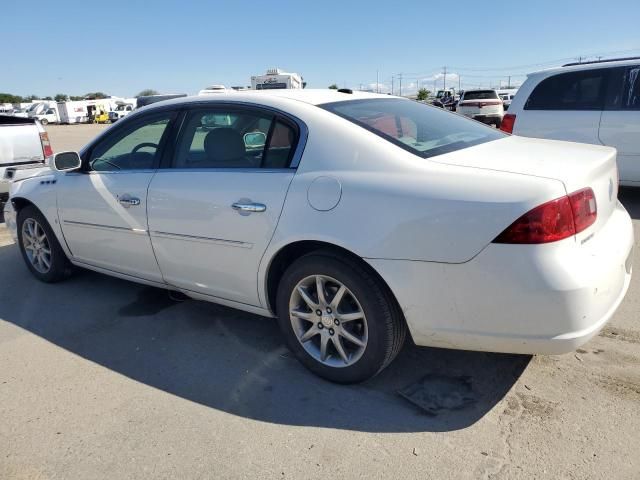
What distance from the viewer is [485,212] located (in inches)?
87.9

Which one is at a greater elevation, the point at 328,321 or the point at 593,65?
the point at 593,65

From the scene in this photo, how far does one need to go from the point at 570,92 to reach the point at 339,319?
5125 mm

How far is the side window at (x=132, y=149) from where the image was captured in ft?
11.7

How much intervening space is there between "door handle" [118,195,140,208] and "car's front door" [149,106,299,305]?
6.2 inches

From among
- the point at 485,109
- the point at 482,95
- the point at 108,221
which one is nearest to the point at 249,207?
the point at 108,221

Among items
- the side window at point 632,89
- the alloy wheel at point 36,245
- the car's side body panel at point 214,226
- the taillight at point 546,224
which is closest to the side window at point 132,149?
the car's side body panel at point 214,226

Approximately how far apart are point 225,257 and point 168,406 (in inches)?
34.2

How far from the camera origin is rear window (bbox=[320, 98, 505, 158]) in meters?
2.77

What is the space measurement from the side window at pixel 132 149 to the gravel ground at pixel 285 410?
1.17 meters

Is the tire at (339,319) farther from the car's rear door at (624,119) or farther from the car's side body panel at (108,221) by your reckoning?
the car's rear door at (624,119)

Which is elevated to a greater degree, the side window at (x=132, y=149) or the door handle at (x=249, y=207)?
the side window at (x=132, y=149)

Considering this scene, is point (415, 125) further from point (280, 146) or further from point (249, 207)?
point (249, 207)

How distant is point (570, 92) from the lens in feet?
20.9

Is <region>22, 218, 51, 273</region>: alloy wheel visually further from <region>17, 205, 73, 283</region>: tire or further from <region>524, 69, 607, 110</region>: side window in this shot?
<region>524, 69, 607, 110</region>: side window
